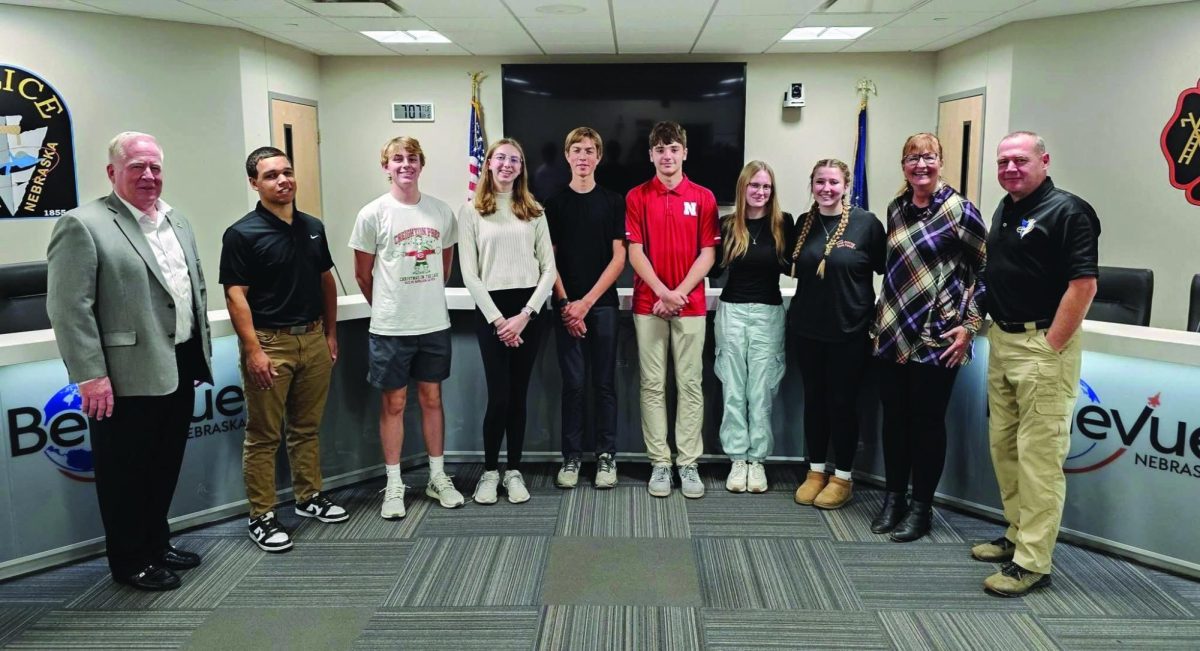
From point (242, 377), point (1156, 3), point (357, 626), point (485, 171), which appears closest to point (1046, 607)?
point (357, 626)

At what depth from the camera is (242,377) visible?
9.23 ft

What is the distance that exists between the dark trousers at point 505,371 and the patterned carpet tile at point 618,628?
39.3 inches

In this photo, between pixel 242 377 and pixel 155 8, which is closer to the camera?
pixel 242 377

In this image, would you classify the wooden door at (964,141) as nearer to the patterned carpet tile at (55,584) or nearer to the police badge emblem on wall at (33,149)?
the patterned carpet tile at (55,584)

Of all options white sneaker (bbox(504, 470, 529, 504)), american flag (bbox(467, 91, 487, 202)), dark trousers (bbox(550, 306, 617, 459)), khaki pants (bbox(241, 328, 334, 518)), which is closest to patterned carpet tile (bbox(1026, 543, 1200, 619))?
dark trousers (bbox(550, 306, 617, 459))

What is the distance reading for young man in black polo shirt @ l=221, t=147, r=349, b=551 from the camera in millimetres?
2650

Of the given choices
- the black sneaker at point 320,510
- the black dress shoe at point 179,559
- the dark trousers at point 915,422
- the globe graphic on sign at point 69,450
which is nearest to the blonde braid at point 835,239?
the dark trousers at point 915,422

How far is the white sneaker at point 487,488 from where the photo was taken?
320cm

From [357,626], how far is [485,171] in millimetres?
1770

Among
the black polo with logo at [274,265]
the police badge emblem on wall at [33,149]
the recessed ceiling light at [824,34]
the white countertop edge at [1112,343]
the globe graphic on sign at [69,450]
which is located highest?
the recessed ceiling light at [824,34]

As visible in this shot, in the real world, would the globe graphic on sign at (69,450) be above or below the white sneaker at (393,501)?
above

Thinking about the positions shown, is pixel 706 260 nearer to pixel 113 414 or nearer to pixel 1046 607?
pixel 1046 607

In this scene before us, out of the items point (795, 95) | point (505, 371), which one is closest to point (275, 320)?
point (505, 371)

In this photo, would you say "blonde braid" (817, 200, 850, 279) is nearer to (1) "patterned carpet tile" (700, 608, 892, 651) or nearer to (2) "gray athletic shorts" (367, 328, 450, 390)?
(1) "patterned carpet tile" (700, 608, 892, 651)
